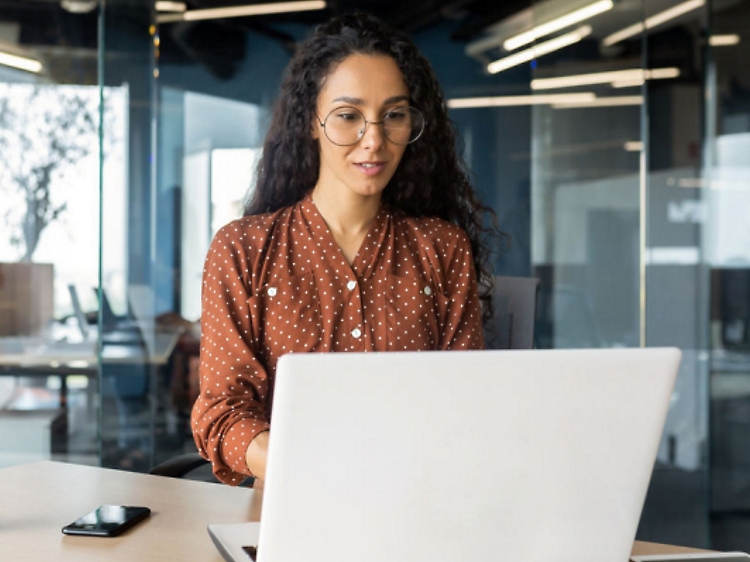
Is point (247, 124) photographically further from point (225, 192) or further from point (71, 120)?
point (71, 120)

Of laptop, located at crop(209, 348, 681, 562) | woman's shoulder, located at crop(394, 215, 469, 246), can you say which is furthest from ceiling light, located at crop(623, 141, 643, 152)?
laptop, located at crop(209, 348, 681, 562)

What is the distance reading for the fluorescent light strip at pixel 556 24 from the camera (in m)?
4.03

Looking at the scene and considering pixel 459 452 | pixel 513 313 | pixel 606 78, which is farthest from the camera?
pixel 606 78

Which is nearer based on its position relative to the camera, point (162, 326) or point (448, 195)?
point (448, 195)

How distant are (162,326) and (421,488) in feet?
11.1

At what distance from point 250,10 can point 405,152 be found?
228 centimetres

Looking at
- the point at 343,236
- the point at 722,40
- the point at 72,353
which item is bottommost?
the point at 72,353

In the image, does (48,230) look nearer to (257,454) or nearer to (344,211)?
(344,211)

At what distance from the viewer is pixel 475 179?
13.5ft

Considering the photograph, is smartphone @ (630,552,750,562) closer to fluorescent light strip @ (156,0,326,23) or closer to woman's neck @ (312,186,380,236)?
woman's neck @ (312,186,380,236)

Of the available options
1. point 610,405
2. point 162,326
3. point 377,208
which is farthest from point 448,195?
point 162,326

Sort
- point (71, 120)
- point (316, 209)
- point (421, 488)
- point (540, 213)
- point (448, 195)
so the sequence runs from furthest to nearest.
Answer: point (540, 213) → point (71, 120) → point (448, 195) → point (316, 209) → point (421, 488)

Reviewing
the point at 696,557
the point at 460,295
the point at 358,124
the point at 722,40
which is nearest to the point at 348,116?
the point at 358,124

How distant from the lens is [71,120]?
3857 millimetres
